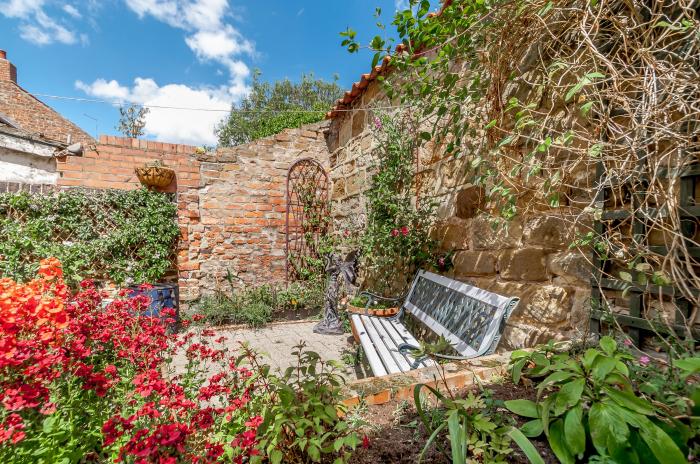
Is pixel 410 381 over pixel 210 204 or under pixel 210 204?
under

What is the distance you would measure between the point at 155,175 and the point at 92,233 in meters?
1.05

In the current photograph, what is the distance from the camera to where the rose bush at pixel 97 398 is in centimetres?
→ 92

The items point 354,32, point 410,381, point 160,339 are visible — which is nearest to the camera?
point 410,381

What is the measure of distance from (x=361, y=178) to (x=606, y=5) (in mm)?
2998

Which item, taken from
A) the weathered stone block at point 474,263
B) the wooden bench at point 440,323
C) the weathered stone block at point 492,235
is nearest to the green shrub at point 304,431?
the wooden bench at point 440,323

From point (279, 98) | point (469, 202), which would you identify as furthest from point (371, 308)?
point (279, 98)

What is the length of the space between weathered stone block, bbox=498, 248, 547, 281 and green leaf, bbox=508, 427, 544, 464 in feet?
4.17

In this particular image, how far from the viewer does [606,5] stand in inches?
59.7

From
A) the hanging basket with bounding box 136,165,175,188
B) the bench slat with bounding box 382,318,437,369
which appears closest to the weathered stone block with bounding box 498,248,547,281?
the bench slat with bounding box 382,318,437,369

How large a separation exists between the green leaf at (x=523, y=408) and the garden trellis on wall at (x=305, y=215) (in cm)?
421

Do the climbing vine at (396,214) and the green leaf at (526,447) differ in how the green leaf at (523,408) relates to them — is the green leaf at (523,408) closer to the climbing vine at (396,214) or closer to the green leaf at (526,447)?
the green leaf at (526,447)

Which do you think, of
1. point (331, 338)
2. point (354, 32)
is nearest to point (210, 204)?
point (331, 338)

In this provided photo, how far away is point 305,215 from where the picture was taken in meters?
5.23

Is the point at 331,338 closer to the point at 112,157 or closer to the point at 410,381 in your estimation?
the point at 410,381
